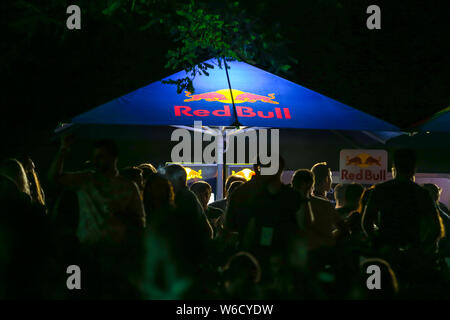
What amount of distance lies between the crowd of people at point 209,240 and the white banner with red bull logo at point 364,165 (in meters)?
1.61

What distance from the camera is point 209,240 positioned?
12.7 feet

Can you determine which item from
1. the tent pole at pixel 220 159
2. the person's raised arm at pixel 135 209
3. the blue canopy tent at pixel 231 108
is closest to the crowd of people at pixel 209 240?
the person's raised arm at pixel 135 209

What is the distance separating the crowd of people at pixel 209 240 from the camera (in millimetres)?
2775

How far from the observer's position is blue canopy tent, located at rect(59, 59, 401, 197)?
234 inches

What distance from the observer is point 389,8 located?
16578mm

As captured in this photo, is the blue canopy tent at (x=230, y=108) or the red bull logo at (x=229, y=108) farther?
the red bull logo at (x=229, y=108)

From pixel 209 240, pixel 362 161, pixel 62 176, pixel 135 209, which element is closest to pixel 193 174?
pixel 362 161

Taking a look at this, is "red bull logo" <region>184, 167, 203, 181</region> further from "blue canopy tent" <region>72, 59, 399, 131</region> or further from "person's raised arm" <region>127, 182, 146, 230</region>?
"person's raised arm" <region>127, 182, 146, 230</region>

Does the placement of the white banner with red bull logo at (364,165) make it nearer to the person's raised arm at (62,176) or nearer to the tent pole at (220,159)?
the tent pole at (220,159)

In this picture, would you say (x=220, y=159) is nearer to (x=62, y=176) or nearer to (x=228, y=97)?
(x=228, y=97)

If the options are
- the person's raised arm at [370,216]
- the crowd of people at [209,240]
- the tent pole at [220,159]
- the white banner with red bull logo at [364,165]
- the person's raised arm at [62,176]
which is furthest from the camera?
the tent pole at [220,159]

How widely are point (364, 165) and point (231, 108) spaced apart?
2423 mm
